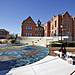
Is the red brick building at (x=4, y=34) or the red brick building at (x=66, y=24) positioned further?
the red brick building at (x=4, y=34)

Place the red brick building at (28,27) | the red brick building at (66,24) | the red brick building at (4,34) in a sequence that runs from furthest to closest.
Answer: the red brick building at (4,34)
the red brick building at (28,27)
the red brick building at (66,24)

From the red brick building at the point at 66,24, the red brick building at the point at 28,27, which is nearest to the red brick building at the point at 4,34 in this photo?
the red brick building at the point at 28,27

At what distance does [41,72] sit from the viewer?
43.4 ft

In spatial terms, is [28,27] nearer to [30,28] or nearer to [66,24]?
[30,28]

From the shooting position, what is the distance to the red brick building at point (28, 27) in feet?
212

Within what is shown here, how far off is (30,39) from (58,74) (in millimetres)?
48489

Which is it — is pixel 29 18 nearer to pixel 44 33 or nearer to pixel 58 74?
pixel 44 33

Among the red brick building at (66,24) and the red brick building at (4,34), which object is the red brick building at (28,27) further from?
the red brick building at (66,24)

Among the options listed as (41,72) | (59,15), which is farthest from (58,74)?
(59,15)

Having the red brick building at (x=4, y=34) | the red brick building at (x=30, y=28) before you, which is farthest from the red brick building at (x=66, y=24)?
the red brick building at (x=4, y=34)

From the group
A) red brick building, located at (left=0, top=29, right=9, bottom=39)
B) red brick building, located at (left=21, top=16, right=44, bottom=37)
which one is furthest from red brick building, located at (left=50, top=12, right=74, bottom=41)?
red brick building, located at (left=0, top=29, right=9, bottom=39)

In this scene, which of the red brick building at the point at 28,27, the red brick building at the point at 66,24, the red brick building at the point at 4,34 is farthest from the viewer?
the red brick building at the point at 4,34

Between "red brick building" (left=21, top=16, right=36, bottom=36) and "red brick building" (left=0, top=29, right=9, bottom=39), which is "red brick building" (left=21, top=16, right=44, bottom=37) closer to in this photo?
"red brick building" (left=21, top=16, right=36, bottom=36)

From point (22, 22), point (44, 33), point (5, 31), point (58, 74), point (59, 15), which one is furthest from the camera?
point (5, 31)
